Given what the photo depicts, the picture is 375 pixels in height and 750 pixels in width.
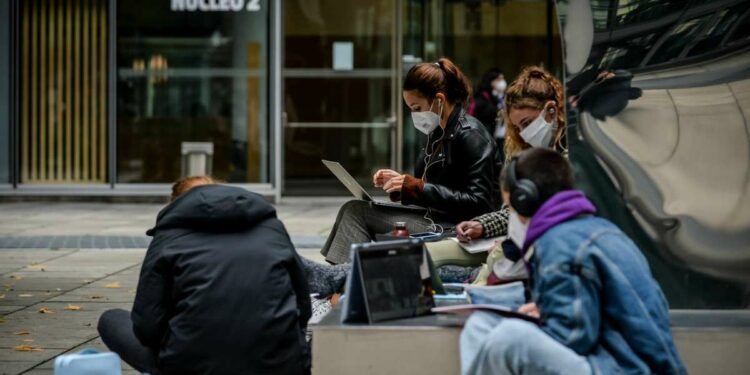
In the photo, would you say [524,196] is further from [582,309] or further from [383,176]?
[383,176]

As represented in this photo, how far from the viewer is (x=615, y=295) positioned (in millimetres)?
4039

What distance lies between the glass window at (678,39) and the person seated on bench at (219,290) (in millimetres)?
1754

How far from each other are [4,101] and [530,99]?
Result: 14297mm

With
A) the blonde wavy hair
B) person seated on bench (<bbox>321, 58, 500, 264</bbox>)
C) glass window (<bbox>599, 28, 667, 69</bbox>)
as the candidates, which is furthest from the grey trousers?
glass window (<bbox>599, 28, 667, 69</bbox>)

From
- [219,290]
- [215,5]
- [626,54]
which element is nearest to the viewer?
[219,290]

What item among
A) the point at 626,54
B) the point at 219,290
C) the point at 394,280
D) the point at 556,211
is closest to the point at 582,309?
the point at 556,211

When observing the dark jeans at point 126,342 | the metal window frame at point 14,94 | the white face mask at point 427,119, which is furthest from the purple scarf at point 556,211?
the metal window frame at point 14,94

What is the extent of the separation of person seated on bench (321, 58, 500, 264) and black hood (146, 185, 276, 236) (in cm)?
206

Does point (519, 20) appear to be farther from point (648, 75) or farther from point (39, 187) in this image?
point (648, 75)

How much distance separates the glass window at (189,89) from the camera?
61.2ft

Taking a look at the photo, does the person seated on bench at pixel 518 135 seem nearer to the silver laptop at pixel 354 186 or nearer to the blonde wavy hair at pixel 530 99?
the blonde wavy hair at pixel 530 99

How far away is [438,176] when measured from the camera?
6.98 metres

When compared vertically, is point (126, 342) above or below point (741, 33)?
below

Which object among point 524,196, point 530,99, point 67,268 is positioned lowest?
point 67,268
